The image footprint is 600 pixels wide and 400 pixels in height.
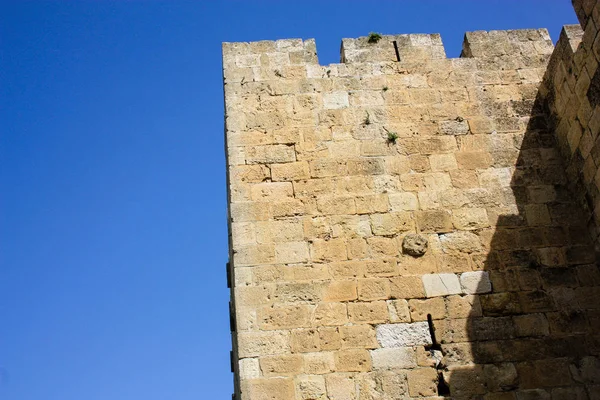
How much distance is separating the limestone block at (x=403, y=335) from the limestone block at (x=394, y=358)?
0.14ft

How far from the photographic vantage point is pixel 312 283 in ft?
17.6

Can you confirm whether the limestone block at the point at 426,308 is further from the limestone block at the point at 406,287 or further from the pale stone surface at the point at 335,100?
the pale stone surface at the point at 335,100

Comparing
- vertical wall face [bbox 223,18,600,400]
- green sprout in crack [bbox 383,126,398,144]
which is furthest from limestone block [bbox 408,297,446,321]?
green sprout in crack [bbox 383,126,398,144]

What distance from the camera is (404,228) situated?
18.6ft

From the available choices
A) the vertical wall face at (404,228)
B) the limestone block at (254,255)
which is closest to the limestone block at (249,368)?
the vertical wall face at (404,228)

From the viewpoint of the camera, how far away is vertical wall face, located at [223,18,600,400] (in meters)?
5.08

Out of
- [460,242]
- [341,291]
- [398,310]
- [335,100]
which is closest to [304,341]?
[341,291]

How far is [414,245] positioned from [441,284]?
1.40 ft

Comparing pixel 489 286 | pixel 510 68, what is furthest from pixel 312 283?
pixel 510 68

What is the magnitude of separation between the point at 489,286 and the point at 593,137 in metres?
1.61

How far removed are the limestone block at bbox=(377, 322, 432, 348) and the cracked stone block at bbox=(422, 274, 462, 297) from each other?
13.0 inches

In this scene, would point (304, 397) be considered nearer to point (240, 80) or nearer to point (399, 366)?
point (399, 366)

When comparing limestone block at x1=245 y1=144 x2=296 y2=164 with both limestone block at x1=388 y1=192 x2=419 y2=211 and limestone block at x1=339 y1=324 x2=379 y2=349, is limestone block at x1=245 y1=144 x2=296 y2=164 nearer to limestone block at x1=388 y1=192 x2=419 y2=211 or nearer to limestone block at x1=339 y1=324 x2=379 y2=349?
limestone block at x1=388 y1=192 x2=419 y2=211

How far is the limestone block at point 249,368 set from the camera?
4.97 m
